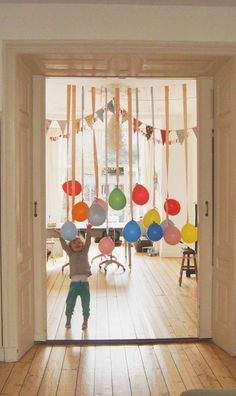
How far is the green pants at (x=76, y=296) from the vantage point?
4617 millimetres

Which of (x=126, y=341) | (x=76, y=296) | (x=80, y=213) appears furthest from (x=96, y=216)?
(x=126, y=341)

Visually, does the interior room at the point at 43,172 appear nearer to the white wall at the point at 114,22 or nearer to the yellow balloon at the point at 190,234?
the white wall at the point at 114,22

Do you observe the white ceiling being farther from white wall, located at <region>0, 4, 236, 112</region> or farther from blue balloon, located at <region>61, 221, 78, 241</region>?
blue balloon, located at <region>61, 221, 78, 241</region>

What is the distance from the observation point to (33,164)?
4.06 meters

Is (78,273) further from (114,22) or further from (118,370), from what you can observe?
(114,22)

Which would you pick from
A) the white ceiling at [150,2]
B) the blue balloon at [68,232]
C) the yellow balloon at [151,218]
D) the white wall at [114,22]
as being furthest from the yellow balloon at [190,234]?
the white ceiling at [150,2]

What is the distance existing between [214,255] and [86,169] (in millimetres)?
7025

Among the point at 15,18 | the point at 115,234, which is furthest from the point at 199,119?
the point at 115,234

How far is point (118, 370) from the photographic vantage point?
11.3ft

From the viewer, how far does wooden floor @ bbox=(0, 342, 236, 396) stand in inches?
124

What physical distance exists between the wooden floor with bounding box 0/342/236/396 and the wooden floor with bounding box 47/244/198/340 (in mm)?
379

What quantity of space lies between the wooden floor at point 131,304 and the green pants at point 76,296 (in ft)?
0.52

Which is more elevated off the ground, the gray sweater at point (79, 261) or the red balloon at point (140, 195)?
the red balloon at point (140, 195)

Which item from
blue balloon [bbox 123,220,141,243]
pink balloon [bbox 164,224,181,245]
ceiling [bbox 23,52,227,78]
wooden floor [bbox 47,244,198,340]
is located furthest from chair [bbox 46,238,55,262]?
ceiling [bbox 23,52,227,78]
